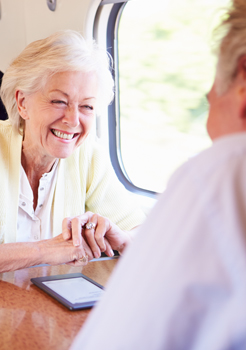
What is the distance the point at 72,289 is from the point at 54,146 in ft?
2.37

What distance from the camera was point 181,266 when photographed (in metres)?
0.53

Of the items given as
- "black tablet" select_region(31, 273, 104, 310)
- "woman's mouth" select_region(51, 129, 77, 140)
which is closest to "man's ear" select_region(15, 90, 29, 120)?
"woman's mouth" select_region(51, 129, 77, 140)

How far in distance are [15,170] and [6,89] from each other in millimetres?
354

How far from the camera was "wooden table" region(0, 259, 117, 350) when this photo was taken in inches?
38.9

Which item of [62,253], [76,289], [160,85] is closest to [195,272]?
[76,289]

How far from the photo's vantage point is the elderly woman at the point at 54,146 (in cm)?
178

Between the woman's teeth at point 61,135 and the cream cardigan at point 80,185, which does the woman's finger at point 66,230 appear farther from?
the woman's teeth at point 61,135

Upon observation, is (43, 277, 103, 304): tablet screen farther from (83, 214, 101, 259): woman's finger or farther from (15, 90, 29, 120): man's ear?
(15, 90, 29, 120): man's ear

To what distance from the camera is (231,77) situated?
2.26 feet

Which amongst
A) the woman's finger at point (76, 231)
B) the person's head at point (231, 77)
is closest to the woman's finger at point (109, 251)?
the woman's finger at point (76, 231)

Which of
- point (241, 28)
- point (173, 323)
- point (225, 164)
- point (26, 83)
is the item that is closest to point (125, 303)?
point (173, 323)

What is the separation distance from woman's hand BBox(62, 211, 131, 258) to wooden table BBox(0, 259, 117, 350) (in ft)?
0.50

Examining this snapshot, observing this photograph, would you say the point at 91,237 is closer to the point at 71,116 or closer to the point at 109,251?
the point at 109,251

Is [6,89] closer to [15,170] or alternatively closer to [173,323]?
[15,170]
